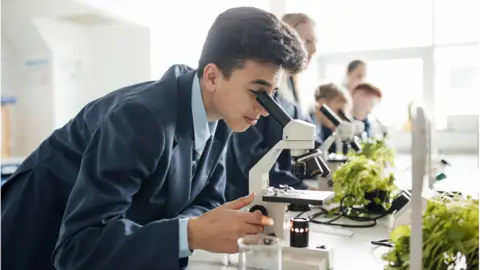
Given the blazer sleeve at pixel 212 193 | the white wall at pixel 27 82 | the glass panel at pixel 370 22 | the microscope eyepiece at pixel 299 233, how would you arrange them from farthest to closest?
the glass panel at pixel 370 22, the white wall at pixel 27 82, the blazer sleeve at pixel 212 193, the microscope eyepiece at pixel 299 233

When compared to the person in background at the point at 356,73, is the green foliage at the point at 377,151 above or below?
below

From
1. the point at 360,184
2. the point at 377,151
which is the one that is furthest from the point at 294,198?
the point at 377,151

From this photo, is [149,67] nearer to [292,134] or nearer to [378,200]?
[378,200]

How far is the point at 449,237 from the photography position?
0.74m

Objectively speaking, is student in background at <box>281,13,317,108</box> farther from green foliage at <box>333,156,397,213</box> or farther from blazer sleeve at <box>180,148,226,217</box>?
blazer sleeve at <box>180,148,226,217</box>

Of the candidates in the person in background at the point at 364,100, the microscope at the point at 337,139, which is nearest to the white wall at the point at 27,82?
the person in background at the point at 364,100

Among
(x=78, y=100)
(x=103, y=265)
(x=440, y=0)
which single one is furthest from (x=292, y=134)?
(x=440, y=0)

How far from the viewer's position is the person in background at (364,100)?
320cm

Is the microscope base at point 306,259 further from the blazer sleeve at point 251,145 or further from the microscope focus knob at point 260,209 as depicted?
the blazer sleeve at point 251,145

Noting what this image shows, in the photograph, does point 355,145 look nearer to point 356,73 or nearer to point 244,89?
point 244,89

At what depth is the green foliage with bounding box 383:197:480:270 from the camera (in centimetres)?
73

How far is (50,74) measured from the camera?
12.2ft

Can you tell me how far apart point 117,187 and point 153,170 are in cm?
9

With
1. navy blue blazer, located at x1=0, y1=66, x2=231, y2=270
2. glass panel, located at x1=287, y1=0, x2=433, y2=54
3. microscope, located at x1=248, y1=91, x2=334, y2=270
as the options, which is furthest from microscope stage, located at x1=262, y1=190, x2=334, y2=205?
glass panel, located at x1=287, y1=0, x2=433, y2=54
